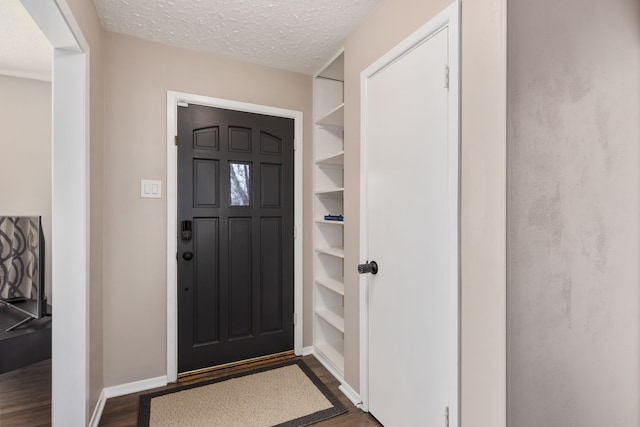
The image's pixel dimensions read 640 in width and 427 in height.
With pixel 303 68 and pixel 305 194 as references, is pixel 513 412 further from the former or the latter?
pixel 303 68

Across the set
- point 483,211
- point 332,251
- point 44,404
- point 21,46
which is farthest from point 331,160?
point 44,404

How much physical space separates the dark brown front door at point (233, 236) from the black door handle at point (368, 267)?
0.94m

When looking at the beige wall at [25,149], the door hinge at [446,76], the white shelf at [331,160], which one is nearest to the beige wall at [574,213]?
the door hinge at [446,76]

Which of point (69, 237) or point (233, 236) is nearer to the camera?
point (69, 237)

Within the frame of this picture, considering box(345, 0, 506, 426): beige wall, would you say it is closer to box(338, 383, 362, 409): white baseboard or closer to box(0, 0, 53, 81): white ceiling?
box(338, 383, 362, 409): white baseboard

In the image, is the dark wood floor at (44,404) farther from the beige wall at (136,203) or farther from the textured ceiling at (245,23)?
the textured ceiling at (245,23)

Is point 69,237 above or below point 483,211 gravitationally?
below

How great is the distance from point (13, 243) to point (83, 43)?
4.84 feet

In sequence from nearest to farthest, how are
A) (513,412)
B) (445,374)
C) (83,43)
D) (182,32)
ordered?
(513,412), (445,374), (83,43), (182,32)

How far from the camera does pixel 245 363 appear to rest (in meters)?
2.49

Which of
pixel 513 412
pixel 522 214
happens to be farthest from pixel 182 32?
pixel 513 412

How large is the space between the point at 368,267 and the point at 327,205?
1044 millimetres

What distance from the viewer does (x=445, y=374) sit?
1342mm

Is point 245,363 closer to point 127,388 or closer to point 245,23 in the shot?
point 127,388
